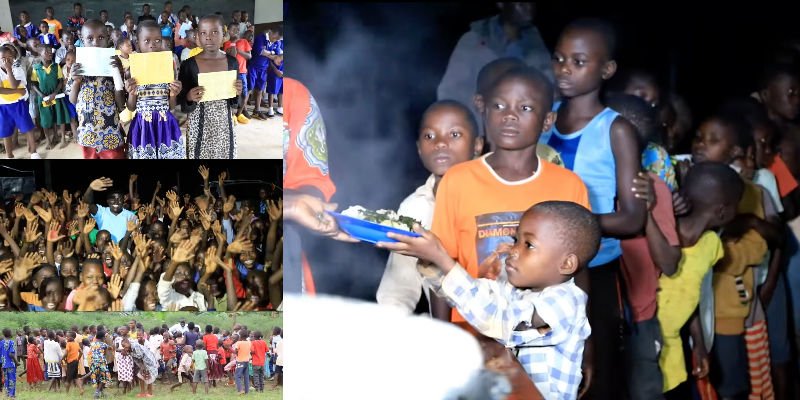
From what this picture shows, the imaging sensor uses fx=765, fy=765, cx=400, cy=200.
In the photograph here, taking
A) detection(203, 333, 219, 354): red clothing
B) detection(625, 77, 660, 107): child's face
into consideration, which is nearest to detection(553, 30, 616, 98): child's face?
detection(625, 77, 660, 107): child's face

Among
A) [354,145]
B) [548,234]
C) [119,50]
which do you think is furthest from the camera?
[119,50]

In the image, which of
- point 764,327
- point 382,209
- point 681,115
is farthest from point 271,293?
point 764,327

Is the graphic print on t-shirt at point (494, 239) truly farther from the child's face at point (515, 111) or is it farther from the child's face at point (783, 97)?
the child's face at point (783, 97)

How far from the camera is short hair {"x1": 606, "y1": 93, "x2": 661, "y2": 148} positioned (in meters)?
3.77

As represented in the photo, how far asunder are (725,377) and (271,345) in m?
2.41

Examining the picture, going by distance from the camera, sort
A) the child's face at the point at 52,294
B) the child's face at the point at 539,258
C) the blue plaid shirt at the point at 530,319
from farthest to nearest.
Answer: the child's face at the point at 52,294
the child's face at the point at 539,258
the blue plaid shirt at the point at 530,319

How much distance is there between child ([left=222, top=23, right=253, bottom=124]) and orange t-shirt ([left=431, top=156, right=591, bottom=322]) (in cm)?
118

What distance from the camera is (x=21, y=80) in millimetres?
4141

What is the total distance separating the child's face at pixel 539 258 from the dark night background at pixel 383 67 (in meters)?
0.62

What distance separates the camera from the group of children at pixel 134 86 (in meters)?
4.07

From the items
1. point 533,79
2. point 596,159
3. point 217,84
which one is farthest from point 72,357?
point 596,159

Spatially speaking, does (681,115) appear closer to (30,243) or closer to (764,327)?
(764,327)

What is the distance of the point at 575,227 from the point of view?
3.54 m

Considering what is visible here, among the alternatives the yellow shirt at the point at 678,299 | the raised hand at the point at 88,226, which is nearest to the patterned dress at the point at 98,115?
the raised hand at the point at 88,226
